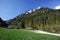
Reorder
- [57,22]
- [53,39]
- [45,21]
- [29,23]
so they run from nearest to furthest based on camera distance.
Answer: [53,39] < [57,22] < [45,21] < [29,23]

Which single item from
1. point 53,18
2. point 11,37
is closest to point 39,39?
point 11,37

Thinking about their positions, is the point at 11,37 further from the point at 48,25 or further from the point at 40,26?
the point at 40,26

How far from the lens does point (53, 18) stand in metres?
79.2

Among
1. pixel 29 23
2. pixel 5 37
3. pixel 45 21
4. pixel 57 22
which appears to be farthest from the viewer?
pixel 29 23

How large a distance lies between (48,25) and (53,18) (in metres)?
4.60

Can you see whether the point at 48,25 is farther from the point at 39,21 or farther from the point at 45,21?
the point at 39,21

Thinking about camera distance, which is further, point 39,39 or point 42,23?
point 42,23

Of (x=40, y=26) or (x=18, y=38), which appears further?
(x=40, y=26)

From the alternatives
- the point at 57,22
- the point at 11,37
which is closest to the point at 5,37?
the point at 11,37

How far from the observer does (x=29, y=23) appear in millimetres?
101375

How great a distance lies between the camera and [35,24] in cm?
9762

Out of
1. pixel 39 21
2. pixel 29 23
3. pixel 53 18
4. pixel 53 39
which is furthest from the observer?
pixel 29 23

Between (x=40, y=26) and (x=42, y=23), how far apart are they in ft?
8.00

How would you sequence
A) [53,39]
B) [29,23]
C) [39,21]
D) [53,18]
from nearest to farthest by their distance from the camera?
[53,39] → [53,18] → [39,21] → [29,23]
